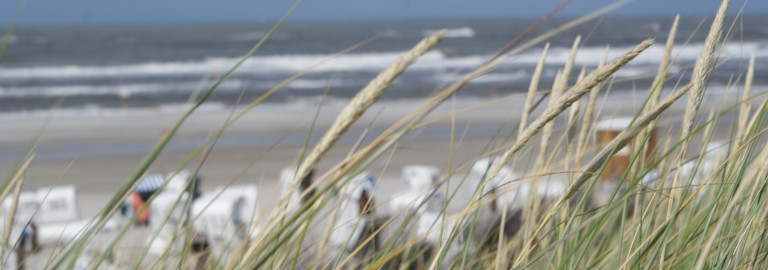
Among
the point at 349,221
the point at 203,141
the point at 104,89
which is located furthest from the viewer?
the point at 104,89

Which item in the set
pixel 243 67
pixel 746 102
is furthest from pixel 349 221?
pixel 243 67

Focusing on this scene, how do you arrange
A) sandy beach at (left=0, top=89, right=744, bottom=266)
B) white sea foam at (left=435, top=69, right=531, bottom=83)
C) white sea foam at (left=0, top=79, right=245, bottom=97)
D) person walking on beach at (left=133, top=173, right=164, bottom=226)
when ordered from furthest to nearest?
white sea foam at (left=435, top=69, right=531, bottom=83), white sea foam at (left=0, top=79, right=245, bottom=97), sandy beach at (left=0, top=89, right=744, bottom=266), person walking on beach at (left=133, top=173, right=164, bottom=226)

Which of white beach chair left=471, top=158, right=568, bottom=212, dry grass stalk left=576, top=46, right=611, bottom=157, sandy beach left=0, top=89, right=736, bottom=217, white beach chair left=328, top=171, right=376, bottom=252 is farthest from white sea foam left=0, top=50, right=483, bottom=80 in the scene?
dry grass stalk left=576, top=46, right=611, bottom=157

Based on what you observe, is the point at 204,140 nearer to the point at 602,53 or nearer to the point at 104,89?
the point at 104,89

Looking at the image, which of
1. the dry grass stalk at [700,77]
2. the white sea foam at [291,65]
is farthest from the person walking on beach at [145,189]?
the white sea foam at [291,65]

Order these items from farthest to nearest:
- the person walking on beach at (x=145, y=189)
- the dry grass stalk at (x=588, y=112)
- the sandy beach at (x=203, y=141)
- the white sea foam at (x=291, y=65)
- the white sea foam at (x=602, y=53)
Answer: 1. the white sea foam at (x=602, y=53)
2. the white sea foam at (x=291, y=65)
3. the sandy beach at (x=203, y=141)
4. the person walking on beach at (x=145, y=189)
5. the dry grass stalk at (x=588, y=112)

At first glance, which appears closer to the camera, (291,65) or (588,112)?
(588,112)

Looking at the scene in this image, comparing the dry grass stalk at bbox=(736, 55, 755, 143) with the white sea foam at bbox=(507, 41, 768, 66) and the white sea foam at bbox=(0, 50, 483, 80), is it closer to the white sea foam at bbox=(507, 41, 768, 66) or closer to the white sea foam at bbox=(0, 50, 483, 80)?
the white sea foam at bbox=(0, 50, 483, 80)

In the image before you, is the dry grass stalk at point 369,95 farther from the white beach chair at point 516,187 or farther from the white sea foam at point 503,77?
the white sea foam at point 503,77

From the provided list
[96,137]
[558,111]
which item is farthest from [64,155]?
[558,111]

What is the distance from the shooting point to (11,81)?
86.8ft

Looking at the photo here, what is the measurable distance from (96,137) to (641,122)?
1478 centimetres

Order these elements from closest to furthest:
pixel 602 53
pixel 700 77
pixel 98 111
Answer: pixel 700 77 < pixel 98 111 < pixel 602 53

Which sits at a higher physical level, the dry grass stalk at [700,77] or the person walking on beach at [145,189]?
the dry grass stalk at [700,77]
